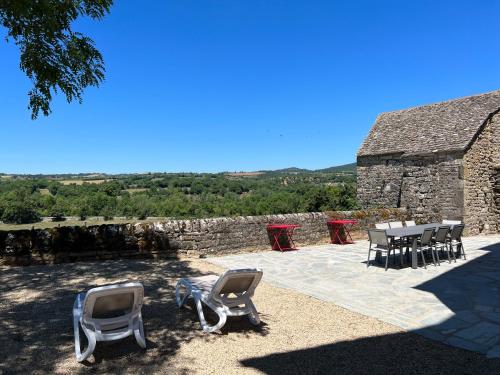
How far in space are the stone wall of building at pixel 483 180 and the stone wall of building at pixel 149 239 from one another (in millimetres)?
5899

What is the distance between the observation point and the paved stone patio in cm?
481

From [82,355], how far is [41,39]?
18.6 ft

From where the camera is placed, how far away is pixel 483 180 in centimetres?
1477

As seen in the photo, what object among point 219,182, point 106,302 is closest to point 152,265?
point 106,302

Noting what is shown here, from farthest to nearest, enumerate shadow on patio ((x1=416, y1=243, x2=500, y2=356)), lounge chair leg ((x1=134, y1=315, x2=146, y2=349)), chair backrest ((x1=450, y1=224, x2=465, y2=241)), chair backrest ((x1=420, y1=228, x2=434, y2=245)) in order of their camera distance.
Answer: chair backrest ((x1=450, y1=224, x2=465, y2=241)) < chair backrest ((x1=420, y1=228, x2=434, y2=245)) < shadow on patio ((x1=416, y1=243, x2=500, y2=356)) < lounge chair leg ((x1=134, y1=315, x2=146, y2=349))

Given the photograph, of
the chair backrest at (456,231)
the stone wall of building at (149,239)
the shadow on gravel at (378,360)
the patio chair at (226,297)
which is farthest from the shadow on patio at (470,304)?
the stone wall of building at (149,239)

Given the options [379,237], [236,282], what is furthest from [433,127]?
[236,282]

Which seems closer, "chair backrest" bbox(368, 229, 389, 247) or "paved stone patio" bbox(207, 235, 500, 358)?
"paved stone patio" bbox(207, 235, 500, 358)

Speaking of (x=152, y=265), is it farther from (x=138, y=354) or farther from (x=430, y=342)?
(x=430, y=342)

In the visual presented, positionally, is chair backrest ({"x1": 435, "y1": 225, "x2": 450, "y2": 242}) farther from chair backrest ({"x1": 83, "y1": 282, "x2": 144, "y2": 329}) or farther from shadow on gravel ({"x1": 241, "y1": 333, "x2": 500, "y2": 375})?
chair backrest ({"x1": 83, "y1": 282, "x2": 144, "y2": 329})

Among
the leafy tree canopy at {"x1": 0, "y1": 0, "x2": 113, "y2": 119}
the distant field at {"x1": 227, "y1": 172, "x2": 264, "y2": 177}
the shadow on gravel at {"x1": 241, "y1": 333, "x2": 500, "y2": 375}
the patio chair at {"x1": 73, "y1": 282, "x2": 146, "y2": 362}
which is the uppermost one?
the distant field at {"x1": 227, "y1": 172, "x2": 264, "y2": 177}

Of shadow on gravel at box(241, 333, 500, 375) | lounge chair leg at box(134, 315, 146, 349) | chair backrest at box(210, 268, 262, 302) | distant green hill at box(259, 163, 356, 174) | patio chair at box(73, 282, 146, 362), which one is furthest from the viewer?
distant green hill at box(259, 163, 356, 174)

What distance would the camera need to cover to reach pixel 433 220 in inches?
564

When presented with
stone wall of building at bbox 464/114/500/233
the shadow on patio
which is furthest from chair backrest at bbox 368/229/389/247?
stone wall of building at bbox 464/114/500/233
